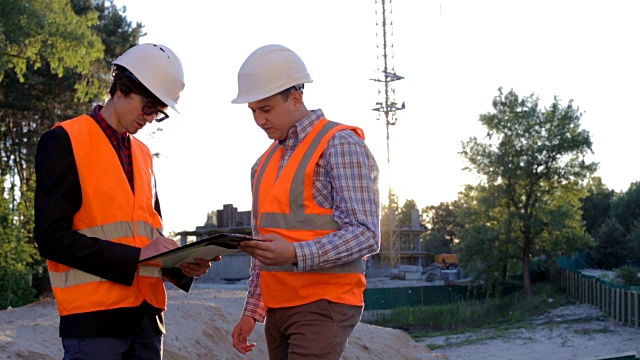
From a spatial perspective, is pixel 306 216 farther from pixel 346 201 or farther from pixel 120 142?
pixel 120 142

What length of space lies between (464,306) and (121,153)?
4317cm

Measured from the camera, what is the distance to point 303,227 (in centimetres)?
399

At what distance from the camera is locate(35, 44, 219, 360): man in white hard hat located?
3684 millimetres

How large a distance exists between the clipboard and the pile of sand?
5286mm

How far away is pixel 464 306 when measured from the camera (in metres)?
45.9

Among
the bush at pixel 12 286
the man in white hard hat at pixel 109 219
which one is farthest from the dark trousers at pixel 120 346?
the bush at pixel 12 286

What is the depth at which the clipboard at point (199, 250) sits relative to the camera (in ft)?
11.9

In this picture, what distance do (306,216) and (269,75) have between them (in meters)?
0.68

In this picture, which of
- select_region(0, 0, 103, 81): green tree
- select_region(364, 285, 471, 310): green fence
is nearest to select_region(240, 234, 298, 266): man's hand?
select_region(0, 0, 103, 81): green tree

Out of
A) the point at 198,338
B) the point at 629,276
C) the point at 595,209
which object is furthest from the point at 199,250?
the point at 595,209

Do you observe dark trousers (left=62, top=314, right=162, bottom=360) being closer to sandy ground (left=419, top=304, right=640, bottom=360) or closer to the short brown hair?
the short brown hair

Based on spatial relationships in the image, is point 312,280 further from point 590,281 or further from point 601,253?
point 601,253

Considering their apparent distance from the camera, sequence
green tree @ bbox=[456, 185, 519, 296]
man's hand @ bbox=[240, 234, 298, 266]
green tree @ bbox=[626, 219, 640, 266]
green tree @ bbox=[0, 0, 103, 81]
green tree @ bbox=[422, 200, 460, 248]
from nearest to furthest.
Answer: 1. man's hand @ bbox=[240, 234, 298, 266]
2. green tree @ bbox=[0, 0, 103, 81]
3. green tree @ bbox=[456, 185, 519, 296]
4. green tree @ bbox=[626, 219, 640, 266]
5. green tree @ bbox=[422, 200, 460, 248]

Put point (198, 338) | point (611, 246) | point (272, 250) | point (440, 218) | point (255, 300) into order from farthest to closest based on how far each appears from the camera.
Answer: point (440, 218), point (611, 246), point (198, 338), point (255, 300), point (272, 250)
